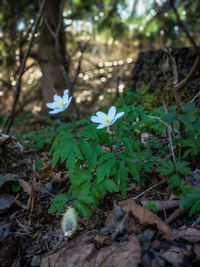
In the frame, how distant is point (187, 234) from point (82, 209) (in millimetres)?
609

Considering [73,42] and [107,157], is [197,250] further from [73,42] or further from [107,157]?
[73,42]

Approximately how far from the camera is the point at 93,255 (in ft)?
3.99

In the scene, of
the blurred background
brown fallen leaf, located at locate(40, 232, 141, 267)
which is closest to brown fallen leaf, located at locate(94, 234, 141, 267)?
brown fallen leaf, located at locate(40, 232, 141, 267)

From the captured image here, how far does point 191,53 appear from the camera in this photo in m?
3.08

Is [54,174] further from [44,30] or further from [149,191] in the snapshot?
[44,30]

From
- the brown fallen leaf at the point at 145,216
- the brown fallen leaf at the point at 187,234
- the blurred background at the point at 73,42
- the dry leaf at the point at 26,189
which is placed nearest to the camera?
the brown fallen leaf at the point at 187,234

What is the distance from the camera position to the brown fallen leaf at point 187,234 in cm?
116

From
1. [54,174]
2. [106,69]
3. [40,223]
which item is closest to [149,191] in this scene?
[40,223]

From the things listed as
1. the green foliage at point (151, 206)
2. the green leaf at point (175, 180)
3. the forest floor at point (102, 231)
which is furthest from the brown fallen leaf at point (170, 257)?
the green leaf at point (175, 180)

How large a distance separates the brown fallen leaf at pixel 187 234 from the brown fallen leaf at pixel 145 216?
4cm

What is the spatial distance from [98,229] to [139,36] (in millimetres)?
10999

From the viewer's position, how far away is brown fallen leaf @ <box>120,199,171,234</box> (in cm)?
127

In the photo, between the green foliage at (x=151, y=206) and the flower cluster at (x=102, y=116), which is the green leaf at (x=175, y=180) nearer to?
the green foliage at (x=151, y=206)

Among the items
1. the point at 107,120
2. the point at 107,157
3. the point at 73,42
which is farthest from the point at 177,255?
the point at 73,42
